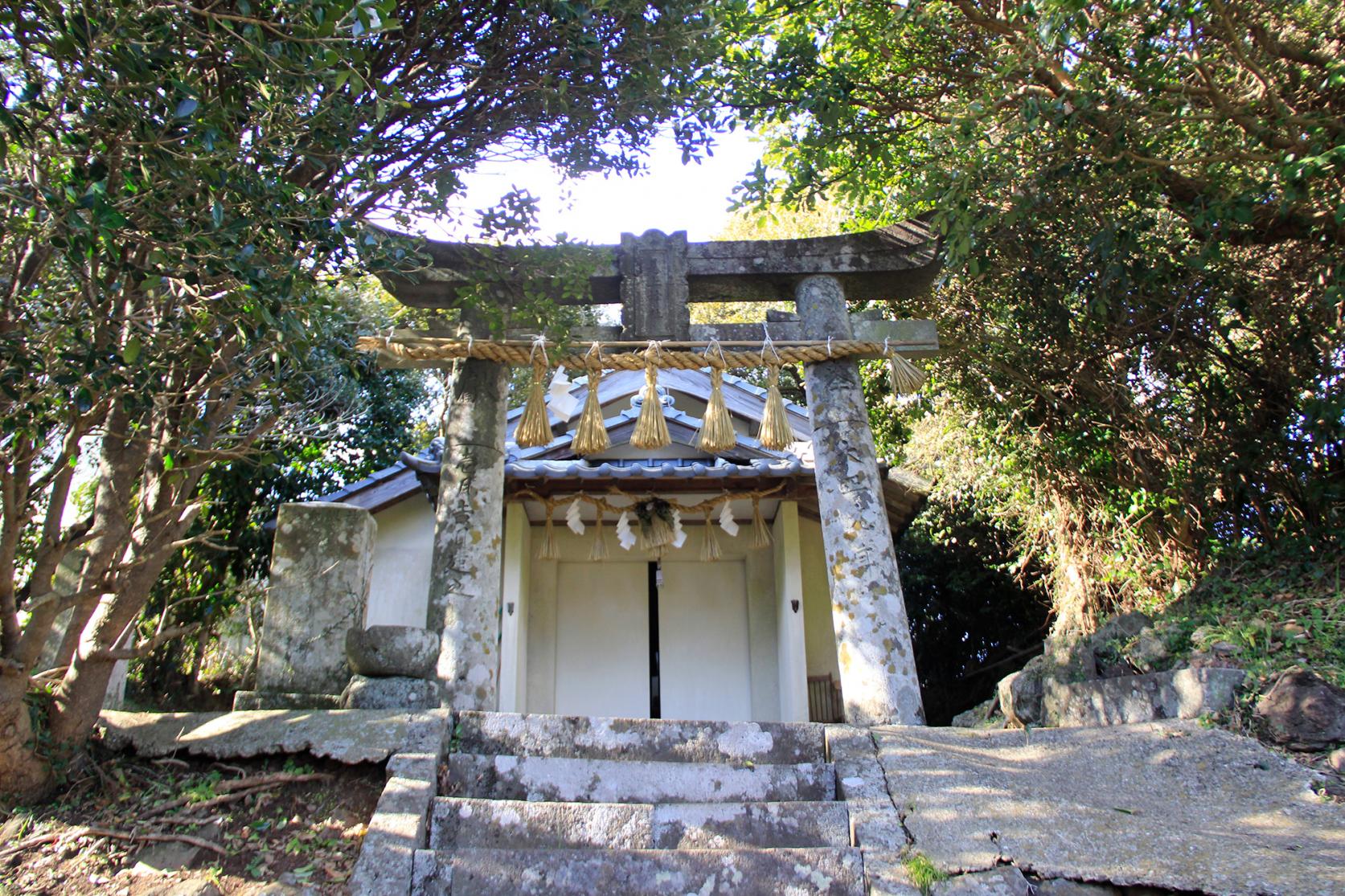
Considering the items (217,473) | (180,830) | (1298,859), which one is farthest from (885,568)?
(217,473)

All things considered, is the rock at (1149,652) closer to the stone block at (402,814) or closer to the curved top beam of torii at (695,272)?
the curved top beam of torii at (695,272)

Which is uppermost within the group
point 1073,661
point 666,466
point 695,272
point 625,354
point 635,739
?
point 695,272

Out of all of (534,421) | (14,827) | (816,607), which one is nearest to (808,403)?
(534,421)

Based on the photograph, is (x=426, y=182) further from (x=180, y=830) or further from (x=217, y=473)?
(x=217, y=473)

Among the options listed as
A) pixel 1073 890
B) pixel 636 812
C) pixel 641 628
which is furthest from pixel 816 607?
pixel 1073 890

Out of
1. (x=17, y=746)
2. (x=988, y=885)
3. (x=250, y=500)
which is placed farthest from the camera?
(x=250, y=500)

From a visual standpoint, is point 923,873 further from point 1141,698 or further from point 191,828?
point 191,828

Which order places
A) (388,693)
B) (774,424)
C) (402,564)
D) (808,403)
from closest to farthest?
(388,693) → (774,424) → (808,403) → (402,564)

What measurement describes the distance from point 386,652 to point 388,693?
0.75ft

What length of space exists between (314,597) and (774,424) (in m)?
3.18

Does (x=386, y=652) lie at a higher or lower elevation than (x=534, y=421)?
lower

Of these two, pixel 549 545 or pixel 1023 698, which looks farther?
pixel 549 545

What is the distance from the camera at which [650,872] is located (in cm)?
372

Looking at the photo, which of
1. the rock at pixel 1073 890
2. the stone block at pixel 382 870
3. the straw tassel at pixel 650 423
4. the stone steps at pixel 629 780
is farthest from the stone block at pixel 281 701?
the rock at pixel 1073 890
